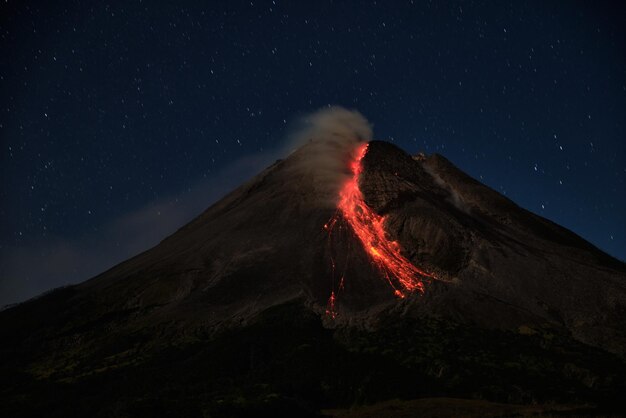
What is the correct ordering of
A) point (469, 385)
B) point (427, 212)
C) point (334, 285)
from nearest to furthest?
point (469, 385) < point (334, 285) < point (427, 212)

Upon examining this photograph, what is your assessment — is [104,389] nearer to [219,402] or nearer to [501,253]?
[219,402]

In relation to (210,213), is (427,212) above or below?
below

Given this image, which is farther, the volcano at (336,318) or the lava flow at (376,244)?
the lava flow at (376,244)

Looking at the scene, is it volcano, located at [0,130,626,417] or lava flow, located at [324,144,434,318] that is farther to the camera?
lava flow, located at [324,144,434,318]

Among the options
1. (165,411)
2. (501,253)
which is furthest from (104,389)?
→ (501,253)
